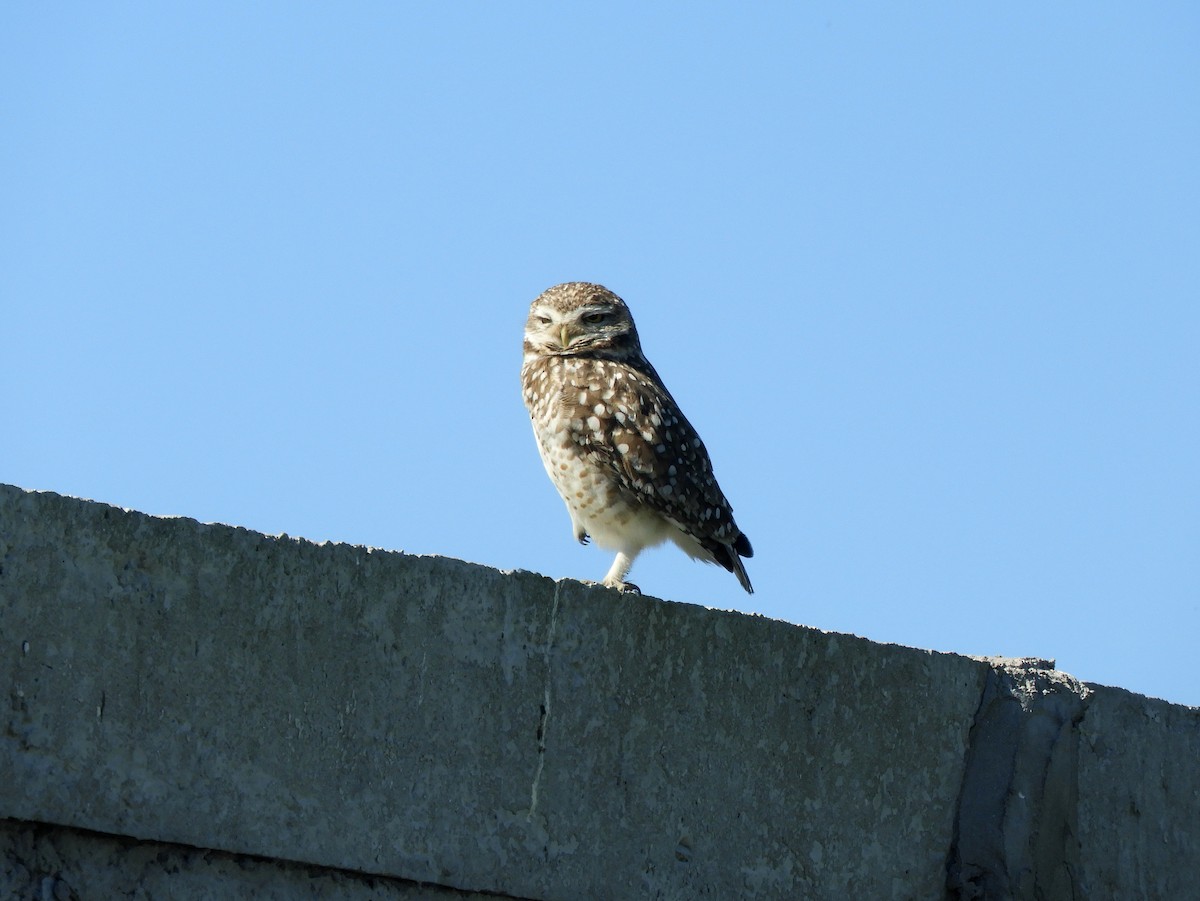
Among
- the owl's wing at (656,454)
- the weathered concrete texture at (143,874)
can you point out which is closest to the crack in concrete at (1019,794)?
the owl's wing at (656,454)

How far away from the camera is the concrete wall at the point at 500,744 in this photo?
11.2 ft

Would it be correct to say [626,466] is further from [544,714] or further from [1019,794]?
[544,714]

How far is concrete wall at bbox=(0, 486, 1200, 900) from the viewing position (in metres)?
3.41

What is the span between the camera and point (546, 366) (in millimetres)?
7191

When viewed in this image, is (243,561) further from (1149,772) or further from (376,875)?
(1149,772)

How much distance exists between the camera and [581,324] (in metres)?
7.41

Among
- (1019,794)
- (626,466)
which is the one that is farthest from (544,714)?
(626,466)

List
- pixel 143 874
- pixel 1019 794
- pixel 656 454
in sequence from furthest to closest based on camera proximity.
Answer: pixel 656 454 < pixel 1019 794 < pixel 143 874

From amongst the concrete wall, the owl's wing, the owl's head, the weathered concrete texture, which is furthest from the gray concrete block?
the owl's head

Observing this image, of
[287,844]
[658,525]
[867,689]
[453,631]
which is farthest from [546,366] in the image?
[287,844]

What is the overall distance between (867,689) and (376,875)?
1.62 m

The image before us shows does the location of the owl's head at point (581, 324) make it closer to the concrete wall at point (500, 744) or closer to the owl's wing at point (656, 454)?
the owl's wing at point (656, 454)

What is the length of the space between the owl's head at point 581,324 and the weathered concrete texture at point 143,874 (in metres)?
3.89

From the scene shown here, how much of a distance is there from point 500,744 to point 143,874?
3.00 ft
